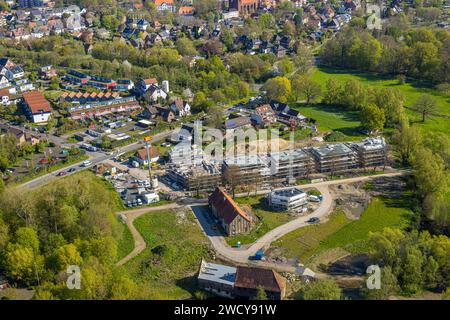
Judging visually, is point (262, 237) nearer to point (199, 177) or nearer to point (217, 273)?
point (217, 273)

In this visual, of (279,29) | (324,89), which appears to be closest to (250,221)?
(324,89)

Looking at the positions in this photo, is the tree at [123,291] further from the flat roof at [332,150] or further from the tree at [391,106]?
the tree at [391,106]

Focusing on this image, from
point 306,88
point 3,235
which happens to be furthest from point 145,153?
point 306,88

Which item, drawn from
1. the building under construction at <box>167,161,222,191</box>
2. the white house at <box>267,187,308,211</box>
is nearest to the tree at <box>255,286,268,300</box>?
the white house at <box>267,187,308,211</box>

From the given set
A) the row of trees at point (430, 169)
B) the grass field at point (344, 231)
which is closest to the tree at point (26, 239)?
the grass field at point (344, 231)

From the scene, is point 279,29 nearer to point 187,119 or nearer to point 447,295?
point 187,119
